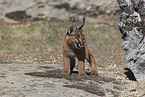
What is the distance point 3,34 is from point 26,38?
1.09 metres

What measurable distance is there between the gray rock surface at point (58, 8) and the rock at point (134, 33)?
300 inches

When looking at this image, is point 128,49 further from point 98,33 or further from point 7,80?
point 98,33

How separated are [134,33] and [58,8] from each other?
27.6 ft

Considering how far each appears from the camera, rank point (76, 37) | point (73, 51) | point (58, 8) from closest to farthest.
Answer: point (76, 37), point (73, 51), point (58, 8)

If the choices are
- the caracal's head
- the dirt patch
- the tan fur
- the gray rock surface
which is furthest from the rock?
the gray rock surface

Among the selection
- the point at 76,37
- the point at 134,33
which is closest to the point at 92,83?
the point at 76,37

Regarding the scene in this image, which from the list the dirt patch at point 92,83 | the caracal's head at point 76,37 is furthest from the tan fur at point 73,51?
the dirt patch at point 92,83

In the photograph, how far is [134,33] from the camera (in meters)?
5.84

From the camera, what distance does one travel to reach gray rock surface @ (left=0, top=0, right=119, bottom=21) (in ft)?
44.4

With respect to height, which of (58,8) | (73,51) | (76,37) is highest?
(58,8)

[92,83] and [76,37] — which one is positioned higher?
[76,37]

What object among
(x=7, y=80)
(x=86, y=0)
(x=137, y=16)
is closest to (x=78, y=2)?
(x=86, y=0)

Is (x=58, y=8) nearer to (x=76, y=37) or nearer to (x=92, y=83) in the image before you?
(x=76, y=37)

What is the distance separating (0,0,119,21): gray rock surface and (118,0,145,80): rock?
300 inches
